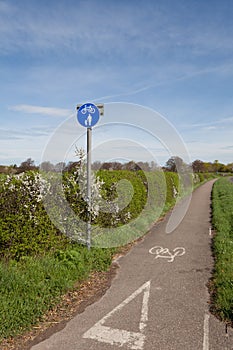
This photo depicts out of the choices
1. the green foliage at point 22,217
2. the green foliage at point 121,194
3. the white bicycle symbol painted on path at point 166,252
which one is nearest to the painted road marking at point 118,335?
the green foliage at point 22,217

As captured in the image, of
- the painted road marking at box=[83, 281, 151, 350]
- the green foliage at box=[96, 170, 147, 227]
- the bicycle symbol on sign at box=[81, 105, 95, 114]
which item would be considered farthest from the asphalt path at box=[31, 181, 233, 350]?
the bicycle symbol on sign at box=[81, 105, 95, 114]

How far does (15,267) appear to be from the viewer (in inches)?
191

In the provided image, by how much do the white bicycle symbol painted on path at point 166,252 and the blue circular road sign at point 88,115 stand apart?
11.4 ft

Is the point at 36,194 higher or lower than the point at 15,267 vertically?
higher

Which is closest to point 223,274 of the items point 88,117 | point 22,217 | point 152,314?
point 152,314

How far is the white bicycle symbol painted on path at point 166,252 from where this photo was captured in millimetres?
7062

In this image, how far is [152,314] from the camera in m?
4.21

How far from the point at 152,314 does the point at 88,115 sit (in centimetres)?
419

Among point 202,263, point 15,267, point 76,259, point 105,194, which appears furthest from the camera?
point 105,194

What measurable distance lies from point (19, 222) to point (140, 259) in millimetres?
2983

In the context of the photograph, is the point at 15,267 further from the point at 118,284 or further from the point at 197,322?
the point at 197,322

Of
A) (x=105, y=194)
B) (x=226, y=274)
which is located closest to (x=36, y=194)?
(x=105, y=194)

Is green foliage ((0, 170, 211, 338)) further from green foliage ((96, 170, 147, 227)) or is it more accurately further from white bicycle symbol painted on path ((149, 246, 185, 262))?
white bicycle symbol painted on path ((149, 246, 185, 262))

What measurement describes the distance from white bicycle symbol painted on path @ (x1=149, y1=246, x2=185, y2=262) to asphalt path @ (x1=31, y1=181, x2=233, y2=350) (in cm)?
6
